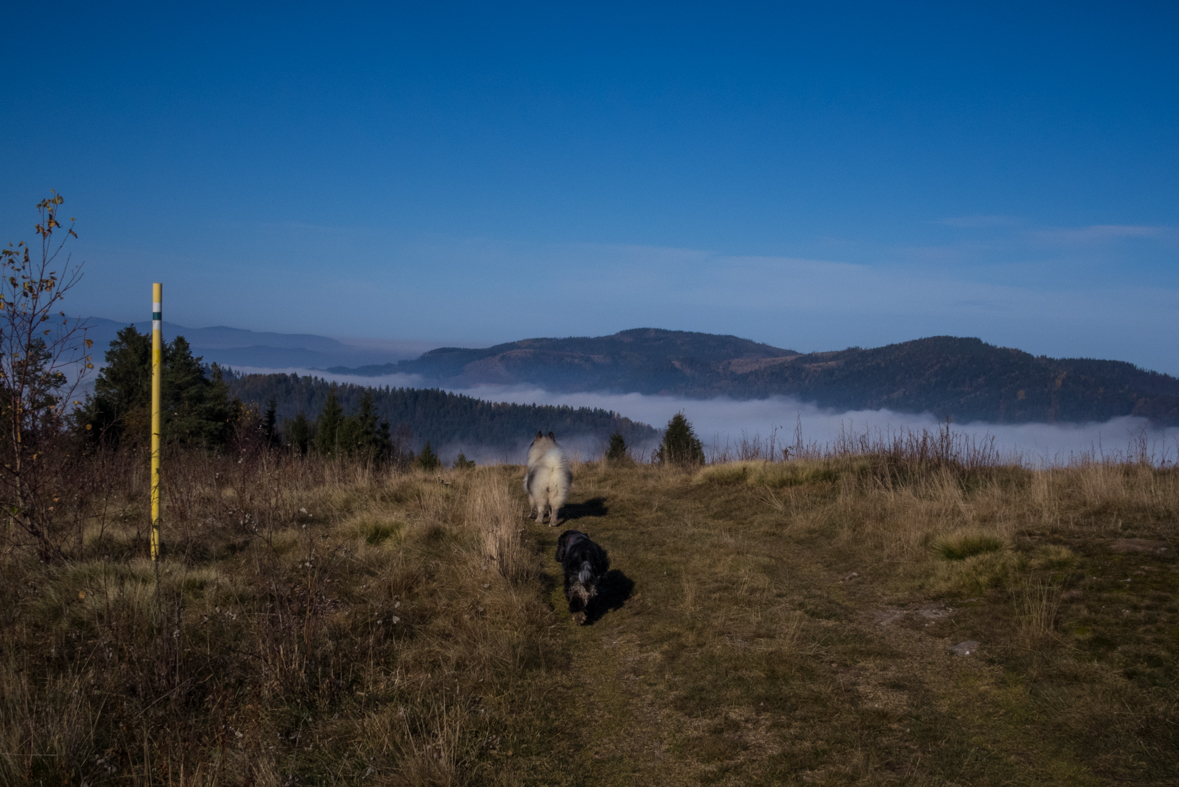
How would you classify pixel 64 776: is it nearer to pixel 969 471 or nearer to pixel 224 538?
pixel 224 538

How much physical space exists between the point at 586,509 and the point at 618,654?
602cm

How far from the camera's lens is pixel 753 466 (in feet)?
42.6

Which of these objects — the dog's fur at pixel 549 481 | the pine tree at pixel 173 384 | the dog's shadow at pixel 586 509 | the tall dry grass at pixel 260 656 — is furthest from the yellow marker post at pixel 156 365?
the pine tree at pixel 173 384

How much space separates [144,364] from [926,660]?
4567 centimetres

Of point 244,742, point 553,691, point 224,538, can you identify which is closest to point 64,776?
point 244,742

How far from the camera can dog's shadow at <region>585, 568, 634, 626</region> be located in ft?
20.6

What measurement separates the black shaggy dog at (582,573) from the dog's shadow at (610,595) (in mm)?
107

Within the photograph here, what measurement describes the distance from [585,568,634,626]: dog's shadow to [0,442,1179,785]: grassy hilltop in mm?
80

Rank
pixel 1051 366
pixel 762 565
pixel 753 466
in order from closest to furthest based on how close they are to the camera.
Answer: pixel 762 565 < pixel 753 466 < pixel 1051 366

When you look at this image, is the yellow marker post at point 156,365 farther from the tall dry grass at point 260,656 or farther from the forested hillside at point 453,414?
the forested hillside at point 453,414

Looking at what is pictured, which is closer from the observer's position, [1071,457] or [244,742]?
[244,742]

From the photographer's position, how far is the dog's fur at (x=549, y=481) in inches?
390

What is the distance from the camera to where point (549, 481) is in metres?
9.98

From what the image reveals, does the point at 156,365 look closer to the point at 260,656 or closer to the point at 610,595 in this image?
the point at 260,656
